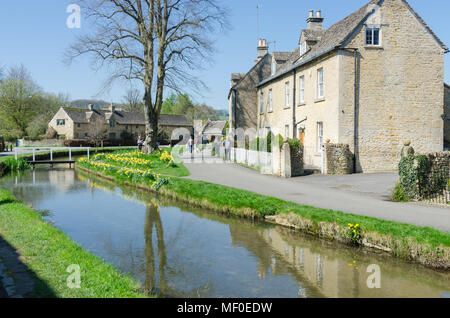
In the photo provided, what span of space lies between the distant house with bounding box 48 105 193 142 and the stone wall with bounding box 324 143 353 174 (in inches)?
2133

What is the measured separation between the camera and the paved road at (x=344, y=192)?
421 inches

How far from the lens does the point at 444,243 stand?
7938 mm

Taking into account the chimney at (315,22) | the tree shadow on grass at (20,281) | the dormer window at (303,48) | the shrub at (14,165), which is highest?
the chimney at (315,22)

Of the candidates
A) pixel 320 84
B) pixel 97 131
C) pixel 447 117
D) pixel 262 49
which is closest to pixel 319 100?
pixel 320 84

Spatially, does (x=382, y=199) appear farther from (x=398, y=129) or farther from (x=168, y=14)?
(x=168, y=14)

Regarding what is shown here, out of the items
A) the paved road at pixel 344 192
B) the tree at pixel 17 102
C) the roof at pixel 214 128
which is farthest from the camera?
the roof at pixel 214 128

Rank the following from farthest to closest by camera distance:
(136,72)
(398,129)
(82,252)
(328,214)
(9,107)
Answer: (9,107)
(136,72)
(398,129)
(328,214)
(82,252)

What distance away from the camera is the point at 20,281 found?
608 cm

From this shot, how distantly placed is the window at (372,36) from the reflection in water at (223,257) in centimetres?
1394

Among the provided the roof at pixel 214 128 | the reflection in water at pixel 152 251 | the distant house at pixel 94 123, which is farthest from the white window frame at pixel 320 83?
the roof at pixel 214 128

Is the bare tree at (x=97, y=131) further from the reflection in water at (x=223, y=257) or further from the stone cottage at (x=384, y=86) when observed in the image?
the reflection in water at (x=223, y=257)
